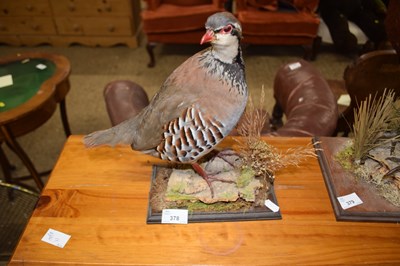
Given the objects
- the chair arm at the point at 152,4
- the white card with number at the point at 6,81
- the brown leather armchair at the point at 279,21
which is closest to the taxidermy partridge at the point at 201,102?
the white card with number at the point at 6,81

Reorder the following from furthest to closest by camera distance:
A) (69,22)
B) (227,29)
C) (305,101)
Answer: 1. (69,22)
2. (305,101)
3. (227,29)

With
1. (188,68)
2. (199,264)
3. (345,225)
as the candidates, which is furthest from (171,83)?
(345,225)

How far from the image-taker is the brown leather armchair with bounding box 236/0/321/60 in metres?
2.86

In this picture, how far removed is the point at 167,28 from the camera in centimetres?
295

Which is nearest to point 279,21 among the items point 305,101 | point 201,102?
point 305,101

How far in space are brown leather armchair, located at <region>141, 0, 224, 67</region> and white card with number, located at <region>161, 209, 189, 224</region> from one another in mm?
2180

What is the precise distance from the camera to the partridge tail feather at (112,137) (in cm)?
114

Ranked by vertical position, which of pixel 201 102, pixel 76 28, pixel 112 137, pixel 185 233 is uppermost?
pixel 201 102

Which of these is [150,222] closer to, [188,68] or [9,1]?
[188,68]

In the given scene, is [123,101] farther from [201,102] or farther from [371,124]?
[371,124]

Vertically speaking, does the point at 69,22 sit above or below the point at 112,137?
below

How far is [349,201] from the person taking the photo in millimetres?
1113

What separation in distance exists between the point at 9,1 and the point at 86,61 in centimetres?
93

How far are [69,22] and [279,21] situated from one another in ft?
6.77
